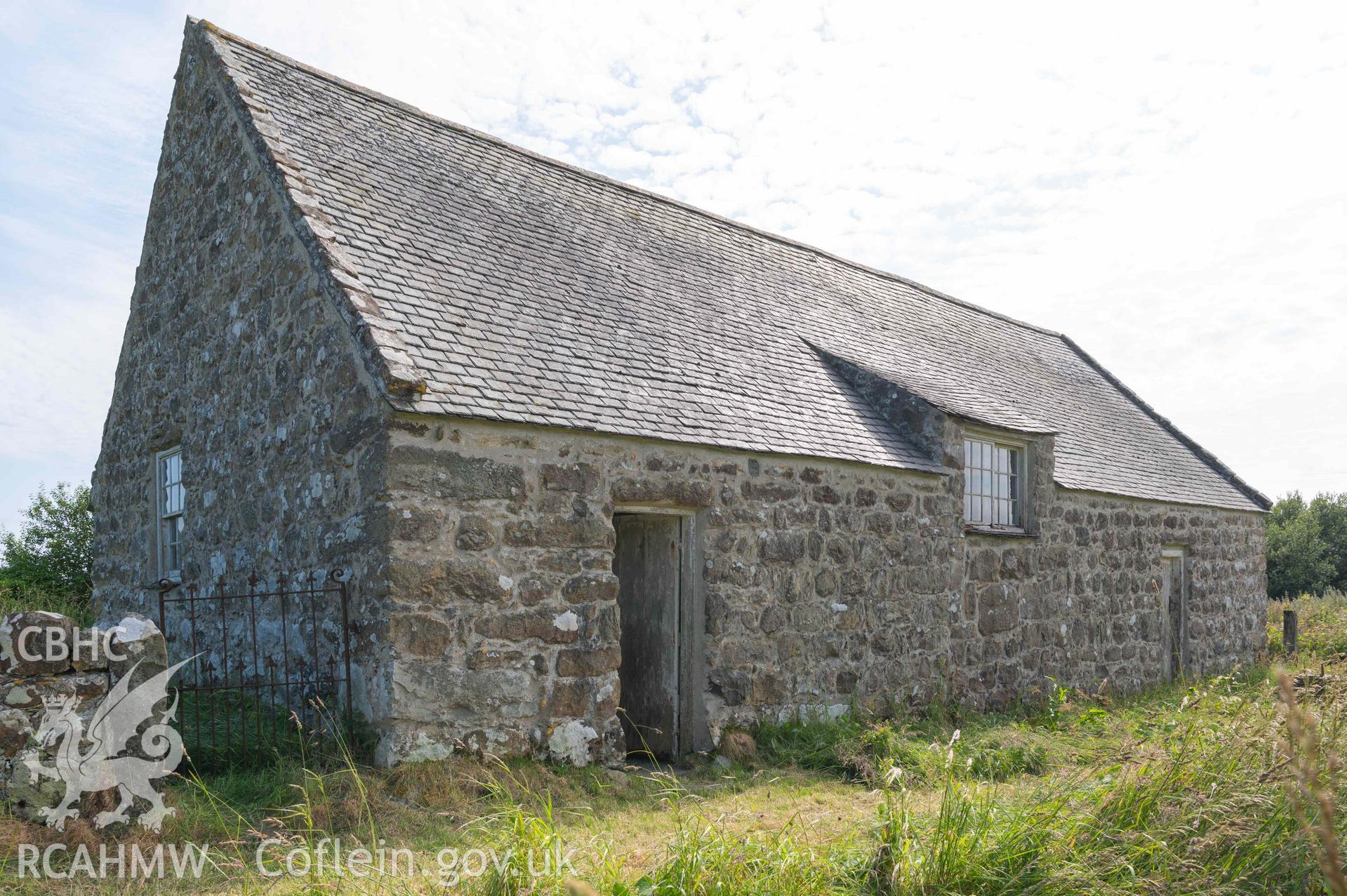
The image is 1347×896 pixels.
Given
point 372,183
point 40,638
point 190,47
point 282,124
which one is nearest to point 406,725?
point 40,638

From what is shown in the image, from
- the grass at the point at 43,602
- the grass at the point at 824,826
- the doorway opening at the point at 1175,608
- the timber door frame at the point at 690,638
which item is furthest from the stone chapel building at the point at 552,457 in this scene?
the grass at the point at 43,602

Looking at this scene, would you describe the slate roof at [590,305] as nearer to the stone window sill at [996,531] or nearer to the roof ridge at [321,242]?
the roof ridge at [321,242]

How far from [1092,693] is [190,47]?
45.4 feet

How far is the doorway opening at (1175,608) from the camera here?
15.8m

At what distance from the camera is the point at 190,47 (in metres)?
11.3

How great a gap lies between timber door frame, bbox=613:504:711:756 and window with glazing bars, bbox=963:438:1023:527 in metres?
4.19

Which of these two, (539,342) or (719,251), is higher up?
(719,251)

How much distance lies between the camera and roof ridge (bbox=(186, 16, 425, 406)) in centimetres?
744

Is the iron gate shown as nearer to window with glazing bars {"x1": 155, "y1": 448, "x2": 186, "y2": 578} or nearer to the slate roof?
window with glazing bars {"x1": 155, "y1": 448, "x2": 186, "y2": 578}

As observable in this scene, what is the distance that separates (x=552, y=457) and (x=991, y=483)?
22.2 feet

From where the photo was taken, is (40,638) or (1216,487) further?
(1216,487)

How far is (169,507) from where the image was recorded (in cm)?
1135

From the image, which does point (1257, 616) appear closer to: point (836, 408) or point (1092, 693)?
point (1092, 693)

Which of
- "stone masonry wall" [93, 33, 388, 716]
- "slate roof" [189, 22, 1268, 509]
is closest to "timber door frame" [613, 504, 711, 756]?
"slate roof" [189, 22, 1268, 509]
